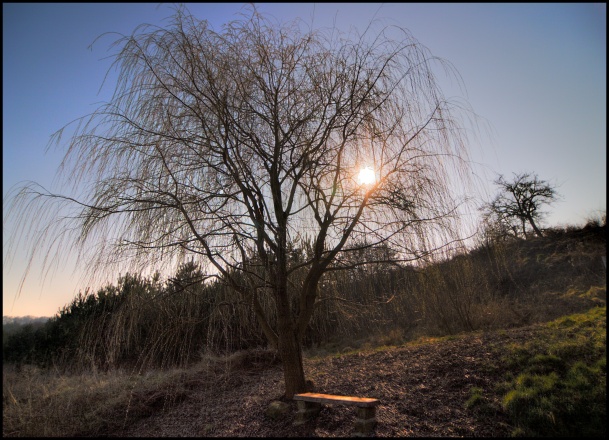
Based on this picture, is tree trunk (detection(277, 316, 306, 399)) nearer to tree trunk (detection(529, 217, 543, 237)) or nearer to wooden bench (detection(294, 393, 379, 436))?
wooden bench (detection(294, 393, 379, 436))

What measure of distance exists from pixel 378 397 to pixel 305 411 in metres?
1.11

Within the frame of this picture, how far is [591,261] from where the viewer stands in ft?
34.9

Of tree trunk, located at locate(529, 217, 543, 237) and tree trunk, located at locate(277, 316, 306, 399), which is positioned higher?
tree trunk, located at locate(529, 217, 543, 237)

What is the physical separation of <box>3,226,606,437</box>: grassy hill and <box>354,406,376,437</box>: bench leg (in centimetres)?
10

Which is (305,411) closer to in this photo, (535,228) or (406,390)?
(406,390)

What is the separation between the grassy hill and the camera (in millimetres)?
3896

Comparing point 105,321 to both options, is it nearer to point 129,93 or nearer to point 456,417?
point 129,93

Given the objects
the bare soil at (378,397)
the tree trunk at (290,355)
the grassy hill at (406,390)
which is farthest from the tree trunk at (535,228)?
the tree trunk at (290,355)

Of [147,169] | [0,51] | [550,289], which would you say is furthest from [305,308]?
[550,289]

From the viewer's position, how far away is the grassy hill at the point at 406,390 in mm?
3896

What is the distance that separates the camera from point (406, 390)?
4.88m

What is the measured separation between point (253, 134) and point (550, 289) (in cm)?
1033

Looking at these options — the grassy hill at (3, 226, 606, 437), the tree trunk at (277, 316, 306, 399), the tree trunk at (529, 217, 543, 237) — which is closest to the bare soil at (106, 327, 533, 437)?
the grassy hill at (3, 226, 606, 437)

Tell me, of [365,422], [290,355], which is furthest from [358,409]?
[290,355]
